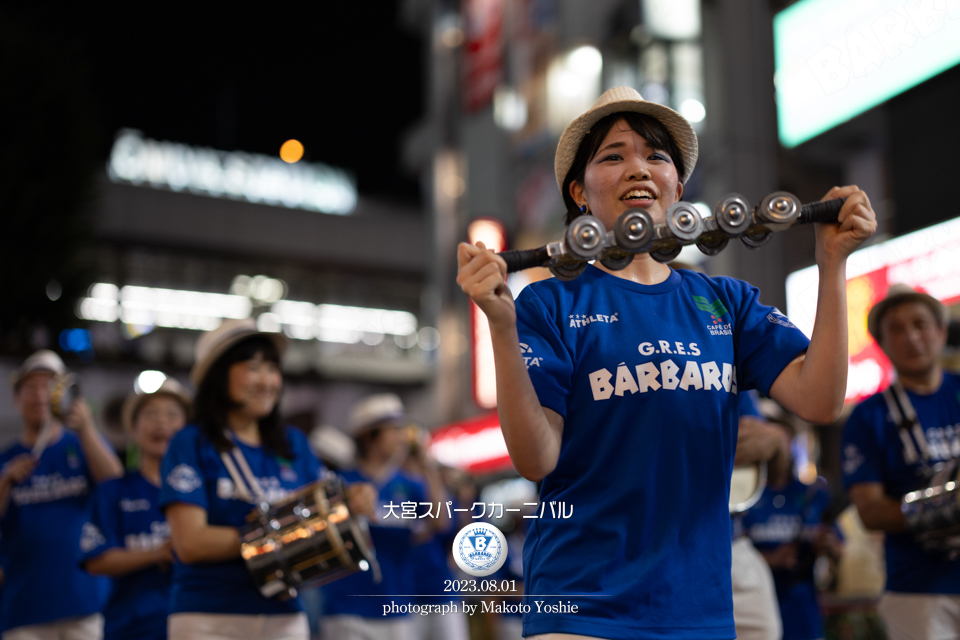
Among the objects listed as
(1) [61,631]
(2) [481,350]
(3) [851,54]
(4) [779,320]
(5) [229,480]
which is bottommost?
(1) [61,631]

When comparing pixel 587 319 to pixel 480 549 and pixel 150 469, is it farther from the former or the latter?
pixel 150 469

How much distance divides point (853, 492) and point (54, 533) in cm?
479

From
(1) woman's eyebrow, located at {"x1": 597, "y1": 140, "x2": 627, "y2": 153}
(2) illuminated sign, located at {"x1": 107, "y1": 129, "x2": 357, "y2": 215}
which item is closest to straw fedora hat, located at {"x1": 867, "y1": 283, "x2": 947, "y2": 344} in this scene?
(1) woman's eyebrow, located at {"x1": 597, "y1": 140, "x2": 627, "y2": 153}

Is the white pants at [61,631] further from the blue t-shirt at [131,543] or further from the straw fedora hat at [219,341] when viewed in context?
the straw fedora hat at [219,341]

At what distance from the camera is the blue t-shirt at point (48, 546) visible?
556 cm

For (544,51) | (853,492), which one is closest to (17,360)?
(544,51)

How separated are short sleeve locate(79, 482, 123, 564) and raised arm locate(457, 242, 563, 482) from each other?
3.76m

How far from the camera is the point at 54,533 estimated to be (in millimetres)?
5699

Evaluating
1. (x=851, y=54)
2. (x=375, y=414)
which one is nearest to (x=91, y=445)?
(x=375, y=414)

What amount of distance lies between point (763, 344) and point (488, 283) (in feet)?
2.92

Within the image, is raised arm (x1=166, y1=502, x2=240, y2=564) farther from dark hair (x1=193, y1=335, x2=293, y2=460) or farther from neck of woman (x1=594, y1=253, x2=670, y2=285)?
neck of woman (x1=594, y1=253, x2=670, y2=285)

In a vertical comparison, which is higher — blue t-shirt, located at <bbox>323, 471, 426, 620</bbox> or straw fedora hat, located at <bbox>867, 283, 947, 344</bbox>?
straw fedora hat, located at <bbox>867, 283, 947, 344</bbox>

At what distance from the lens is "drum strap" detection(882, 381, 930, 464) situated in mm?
4184

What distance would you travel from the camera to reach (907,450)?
4.21 meters
